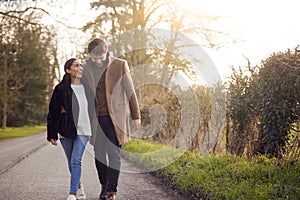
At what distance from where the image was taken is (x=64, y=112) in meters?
6.23

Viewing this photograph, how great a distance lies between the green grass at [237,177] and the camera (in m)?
5.33

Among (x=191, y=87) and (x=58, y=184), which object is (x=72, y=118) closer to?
(x=58, y=184)

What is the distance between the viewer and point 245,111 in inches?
342

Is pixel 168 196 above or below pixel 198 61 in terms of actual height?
below

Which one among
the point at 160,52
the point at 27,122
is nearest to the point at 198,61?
the point at 160,52

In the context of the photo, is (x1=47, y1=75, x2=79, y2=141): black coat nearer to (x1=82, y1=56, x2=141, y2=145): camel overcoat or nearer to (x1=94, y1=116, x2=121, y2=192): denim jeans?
(x1=82, y1=56, x2=141, y2=145): camel overcoat

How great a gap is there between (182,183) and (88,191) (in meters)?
1.38

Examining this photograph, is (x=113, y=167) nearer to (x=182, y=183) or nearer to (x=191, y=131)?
(x=182, y=183)

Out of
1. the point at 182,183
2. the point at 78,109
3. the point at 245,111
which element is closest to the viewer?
the point at 78,109

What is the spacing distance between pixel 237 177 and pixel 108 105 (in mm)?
1988

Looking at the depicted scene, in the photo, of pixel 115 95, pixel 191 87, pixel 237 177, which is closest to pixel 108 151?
pixel 115 95

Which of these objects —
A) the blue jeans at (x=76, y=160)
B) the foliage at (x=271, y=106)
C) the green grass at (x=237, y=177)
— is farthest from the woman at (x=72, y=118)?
the foliage at (x=271, y=106)

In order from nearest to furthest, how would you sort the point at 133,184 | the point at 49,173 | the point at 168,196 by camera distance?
the point at 168,196, the point at 133,184, the point at 49,173

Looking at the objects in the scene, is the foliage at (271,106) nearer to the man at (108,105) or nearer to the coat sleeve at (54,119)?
the man at (108,105)
